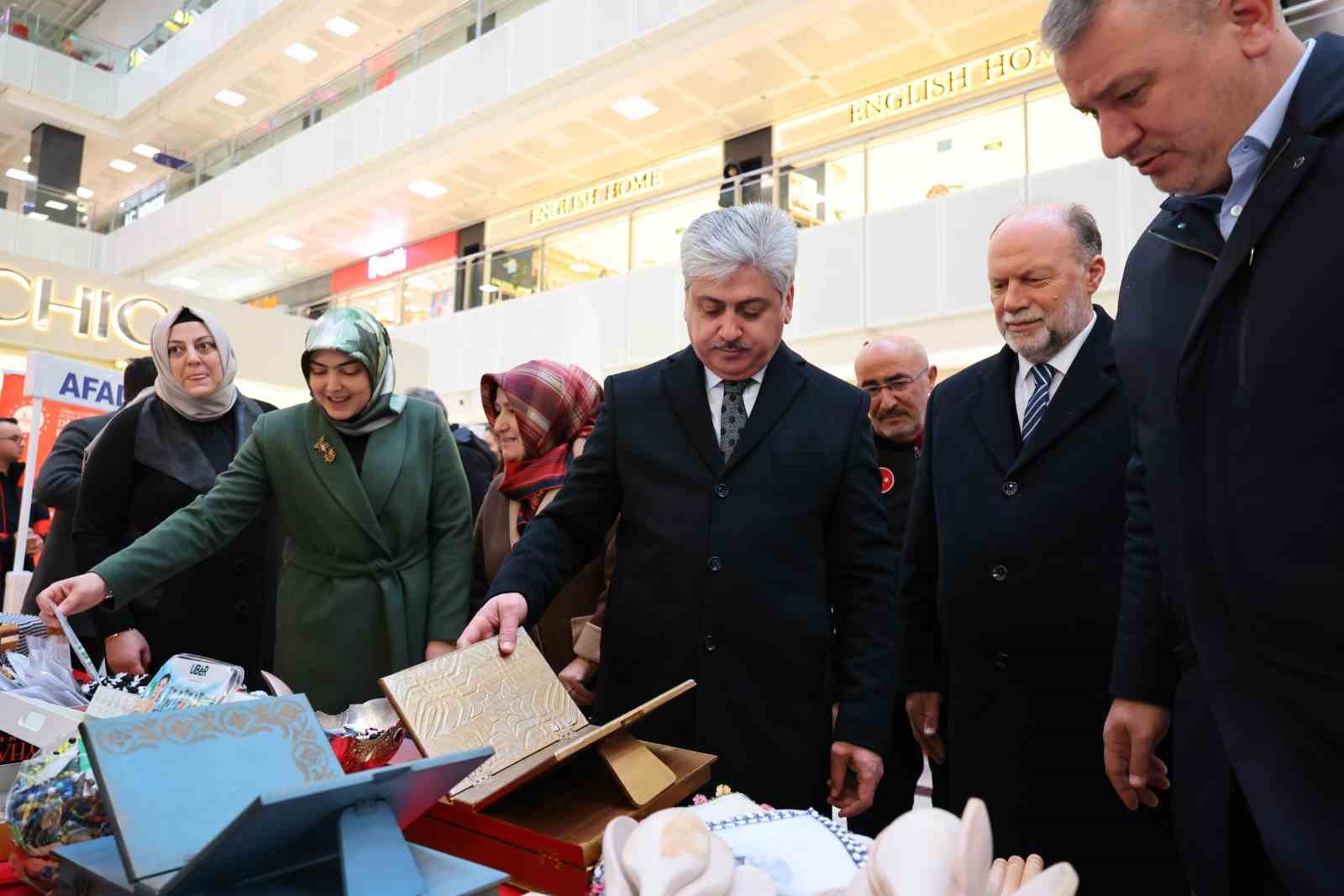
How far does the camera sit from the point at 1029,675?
173 centimetres

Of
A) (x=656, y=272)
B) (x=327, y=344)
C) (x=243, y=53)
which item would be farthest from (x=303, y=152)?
(x=327, y=344)

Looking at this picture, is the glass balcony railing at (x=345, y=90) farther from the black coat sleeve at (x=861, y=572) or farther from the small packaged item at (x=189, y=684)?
the small packaged item at (x=189, y=684)

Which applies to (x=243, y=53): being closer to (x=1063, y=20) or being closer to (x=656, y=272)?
(x=656, y=272)

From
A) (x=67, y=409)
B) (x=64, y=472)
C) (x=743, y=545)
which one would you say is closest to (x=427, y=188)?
(x=67, y=409)

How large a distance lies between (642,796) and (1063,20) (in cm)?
107

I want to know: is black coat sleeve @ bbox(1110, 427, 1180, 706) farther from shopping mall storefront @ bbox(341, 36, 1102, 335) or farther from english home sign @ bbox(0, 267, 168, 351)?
english home sign @ bbox(0, 267, 168, 351)

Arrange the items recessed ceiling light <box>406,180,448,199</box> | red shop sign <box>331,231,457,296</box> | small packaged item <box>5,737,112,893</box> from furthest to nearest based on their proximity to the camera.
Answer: red shop sign <box>331,231,457,296</box>
recessed ceiling light <box>406,180,448,199</box>
small packaged item <box>5,737,112,893</box>

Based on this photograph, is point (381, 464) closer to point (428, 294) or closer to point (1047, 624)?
point (1047, 624)

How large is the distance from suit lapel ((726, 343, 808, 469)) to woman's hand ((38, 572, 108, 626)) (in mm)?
1135

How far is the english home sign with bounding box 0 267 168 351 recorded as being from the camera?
8.53 m

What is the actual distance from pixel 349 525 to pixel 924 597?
135 centimetres

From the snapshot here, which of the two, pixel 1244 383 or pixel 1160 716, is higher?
pixel 1244 383

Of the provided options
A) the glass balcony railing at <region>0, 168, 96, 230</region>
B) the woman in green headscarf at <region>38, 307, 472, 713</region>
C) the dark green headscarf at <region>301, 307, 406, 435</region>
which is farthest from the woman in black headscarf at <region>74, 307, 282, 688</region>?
the glass balcony railing at <region>0, 168, 96, 230</region>

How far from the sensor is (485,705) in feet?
3.63
